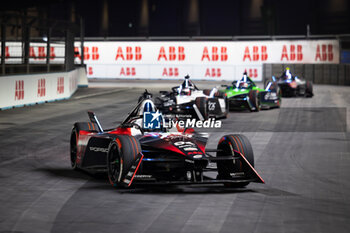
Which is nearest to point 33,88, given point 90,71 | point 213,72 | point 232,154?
point 232,154

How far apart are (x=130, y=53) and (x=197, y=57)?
208 inches

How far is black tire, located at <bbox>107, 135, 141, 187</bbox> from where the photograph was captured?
33.7 feet

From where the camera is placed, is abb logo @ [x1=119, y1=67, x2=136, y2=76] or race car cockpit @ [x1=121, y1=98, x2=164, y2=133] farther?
abb logo @ [x1=119, y1=67, x2=136, y2=76]

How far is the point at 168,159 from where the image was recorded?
10398mm

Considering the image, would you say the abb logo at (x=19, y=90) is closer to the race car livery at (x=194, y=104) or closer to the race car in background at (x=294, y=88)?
the race car livery at (x=194, y=104)

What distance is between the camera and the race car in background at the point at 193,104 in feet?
74.9

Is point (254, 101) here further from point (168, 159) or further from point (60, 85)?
point (168, 159)

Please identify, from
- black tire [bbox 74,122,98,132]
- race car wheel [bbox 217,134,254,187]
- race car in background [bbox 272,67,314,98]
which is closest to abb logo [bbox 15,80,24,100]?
race car in background [bbox 272,67,314,98]

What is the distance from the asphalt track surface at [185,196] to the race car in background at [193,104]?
4.06 metres

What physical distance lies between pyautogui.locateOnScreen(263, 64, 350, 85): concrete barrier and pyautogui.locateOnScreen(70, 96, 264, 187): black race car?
37.1m

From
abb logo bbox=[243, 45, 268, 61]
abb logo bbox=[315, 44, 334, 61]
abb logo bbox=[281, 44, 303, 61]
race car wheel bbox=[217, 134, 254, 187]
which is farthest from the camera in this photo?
abb logo bbox=[243, 45, 268, 61]

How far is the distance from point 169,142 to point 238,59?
4193 cm

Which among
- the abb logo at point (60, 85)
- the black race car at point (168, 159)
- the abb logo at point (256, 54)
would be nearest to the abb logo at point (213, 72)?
the abb logo at point (256, 54)

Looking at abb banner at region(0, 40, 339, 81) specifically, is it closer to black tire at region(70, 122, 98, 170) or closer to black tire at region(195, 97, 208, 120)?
black tire at region(195, 97, 208, 120)
